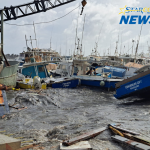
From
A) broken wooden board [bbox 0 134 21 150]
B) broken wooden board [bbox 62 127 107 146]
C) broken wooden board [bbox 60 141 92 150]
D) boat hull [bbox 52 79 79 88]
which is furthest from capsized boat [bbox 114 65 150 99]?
broken wooden board [bbox 0 134 21 150]

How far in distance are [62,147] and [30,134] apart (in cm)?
184

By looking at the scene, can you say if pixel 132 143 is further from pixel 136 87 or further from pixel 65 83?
pixel 65 83

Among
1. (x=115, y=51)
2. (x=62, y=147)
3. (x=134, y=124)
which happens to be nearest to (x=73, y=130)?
(x=62, y=147)

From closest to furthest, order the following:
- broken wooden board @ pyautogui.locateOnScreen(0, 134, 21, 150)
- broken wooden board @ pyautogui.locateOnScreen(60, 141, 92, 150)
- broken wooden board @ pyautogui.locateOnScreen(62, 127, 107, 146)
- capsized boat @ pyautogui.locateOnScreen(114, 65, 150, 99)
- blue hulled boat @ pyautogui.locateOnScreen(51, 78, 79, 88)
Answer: broken wooden board @ pyautogui.locateOnScreen(0, 134, 21, 150) → broken wooden board @ pyautogui.locateOnScreen(60, 141, 92, 150) → broken wooden board @ pyautogui.locateOnScreen(62, 127, 107, 146) → capsized boat @ pyautogui.locateOnScreen(114, 65, 150, 99) → blue hulled boat @ pyautogui.locateOnScreen(51, 78, 79, 88)

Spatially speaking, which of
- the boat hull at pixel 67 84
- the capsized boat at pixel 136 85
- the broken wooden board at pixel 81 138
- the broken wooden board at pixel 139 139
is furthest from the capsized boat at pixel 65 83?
the broken wooden board at pixel 139 139

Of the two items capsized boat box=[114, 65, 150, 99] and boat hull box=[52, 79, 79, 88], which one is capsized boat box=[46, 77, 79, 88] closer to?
boat hull box=[52, 79, 79, 88]

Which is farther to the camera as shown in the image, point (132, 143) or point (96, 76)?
point (96, 76)

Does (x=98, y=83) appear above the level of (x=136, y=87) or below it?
below

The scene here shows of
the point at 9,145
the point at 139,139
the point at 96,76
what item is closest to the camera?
the point at 9,145

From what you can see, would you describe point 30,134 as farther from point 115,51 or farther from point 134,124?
point 115,51

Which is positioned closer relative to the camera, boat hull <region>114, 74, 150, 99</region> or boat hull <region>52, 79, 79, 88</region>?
boat hull <region>114, 74, 150, 99</region>

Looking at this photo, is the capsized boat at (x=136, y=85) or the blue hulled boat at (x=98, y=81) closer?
the capsized boat at (x=136, y=85)

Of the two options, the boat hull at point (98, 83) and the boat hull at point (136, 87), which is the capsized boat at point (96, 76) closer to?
the boat hull at point (98, 83)

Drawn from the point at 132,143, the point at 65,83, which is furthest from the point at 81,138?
the point at 65,83
